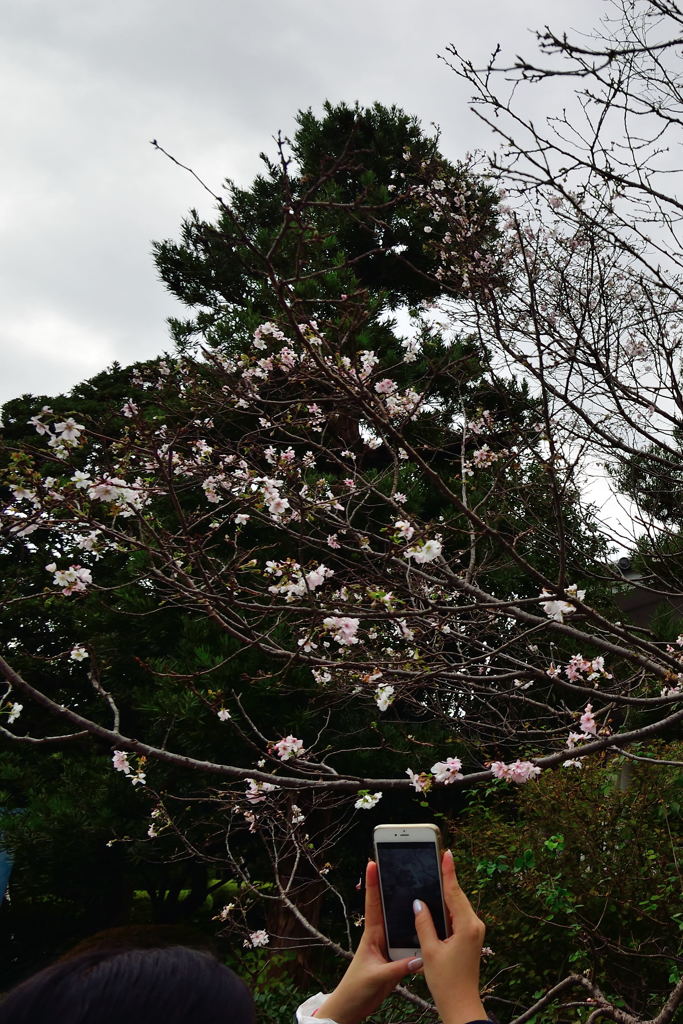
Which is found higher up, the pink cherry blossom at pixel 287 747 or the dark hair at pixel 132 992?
the pink cherry blossom at pixel 287 747

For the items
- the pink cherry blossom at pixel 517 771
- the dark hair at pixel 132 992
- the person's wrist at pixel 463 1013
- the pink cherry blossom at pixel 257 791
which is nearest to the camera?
the dark hair at pixel 132 992

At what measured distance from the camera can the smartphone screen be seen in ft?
4.18

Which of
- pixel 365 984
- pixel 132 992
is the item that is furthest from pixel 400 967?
pixel 132 992

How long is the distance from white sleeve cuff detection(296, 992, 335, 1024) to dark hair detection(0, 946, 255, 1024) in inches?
14.0

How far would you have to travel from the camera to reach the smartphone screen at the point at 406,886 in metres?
1.27

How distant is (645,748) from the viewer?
5.73 meters

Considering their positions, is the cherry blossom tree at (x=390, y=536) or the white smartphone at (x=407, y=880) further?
the cherry blossom tree at (x=390, y=536)

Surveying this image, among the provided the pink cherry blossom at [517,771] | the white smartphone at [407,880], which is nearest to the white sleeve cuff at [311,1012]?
the white smartphone at [407,880]

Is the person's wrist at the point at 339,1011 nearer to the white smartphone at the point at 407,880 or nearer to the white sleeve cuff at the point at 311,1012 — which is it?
the white sleeve cuff at the point at 311,1012

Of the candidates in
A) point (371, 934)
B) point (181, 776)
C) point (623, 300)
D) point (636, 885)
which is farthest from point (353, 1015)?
point (181, 776)

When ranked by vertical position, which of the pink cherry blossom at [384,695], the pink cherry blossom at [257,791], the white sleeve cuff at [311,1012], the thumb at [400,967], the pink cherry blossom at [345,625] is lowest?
the white sleeve cuff at [311,1012]

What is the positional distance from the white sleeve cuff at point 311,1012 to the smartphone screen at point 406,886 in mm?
153

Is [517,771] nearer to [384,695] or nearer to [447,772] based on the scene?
[447,772]

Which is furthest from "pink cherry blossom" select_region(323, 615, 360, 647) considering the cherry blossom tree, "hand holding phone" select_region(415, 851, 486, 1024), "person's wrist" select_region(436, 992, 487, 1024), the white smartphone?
"person's wrist" select_region(436, 992, 487, 1024)
